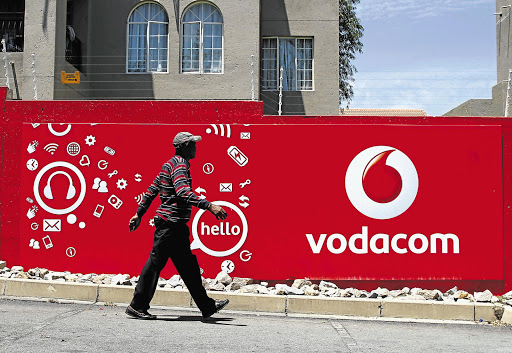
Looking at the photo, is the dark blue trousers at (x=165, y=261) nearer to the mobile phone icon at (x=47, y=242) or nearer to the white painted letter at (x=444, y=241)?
the mobile phone icon at (x=47, y=242)

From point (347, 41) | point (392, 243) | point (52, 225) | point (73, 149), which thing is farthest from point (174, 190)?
point (347, 41)

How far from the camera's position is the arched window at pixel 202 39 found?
13.8m

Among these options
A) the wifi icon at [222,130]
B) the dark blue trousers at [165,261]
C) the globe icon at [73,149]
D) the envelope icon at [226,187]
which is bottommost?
the dark blue trousers at [165,261]

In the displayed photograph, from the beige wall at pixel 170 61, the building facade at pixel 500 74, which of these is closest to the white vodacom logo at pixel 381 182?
the building facade at pixel 500 74

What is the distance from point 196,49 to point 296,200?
22.1 feet

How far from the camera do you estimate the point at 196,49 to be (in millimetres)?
13930

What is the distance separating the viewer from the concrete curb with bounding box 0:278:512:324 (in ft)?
23.2

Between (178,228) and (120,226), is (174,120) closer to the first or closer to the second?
(120,226)

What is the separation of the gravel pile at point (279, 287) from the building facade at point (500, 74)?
3367 mm

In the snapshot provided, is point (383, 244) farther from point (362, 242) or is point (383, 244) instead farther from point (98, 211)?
point (98, 211)

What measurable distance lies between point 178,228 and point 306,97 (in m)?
9.42

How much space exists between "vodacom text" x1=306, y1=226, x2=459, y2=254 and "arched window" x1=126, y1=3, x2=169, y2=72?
24.6 ft

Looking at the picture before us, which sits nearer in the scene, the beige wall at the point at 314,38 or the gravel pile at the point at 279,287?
the gravel pile at the point at 279,287

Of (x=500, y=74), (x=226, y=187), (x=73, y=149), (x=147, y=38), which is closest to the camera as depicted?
(x=226, y=187)
